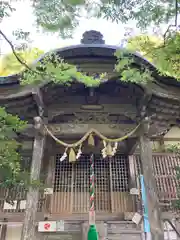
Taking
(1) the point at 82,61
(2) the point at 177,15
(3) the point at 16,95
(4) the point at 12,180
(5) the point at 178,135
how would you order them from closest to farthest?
(2) the point at 177,15 → (4) the point at 12,180 → (3) the point at 16,95 → (1) the point at 82,61 → (5) the point at 178,135

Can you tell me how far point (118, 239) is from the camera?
20.5ft

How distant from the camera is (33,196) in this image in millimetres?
5082

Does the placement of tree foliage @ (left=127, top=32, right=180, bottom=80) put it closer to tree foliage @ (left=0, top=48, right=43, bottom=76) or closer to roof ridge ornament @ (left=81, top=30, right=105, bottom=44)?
tree foliage @ (left=0, top=48, right=43, bottom=76)

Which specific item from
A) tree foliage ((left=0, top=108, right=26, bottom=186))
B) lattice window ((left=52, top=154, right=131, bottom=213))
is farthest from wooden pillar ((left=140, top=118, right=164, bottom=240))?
tree foliage ((left=0, top=108, right=26, bottom=186))

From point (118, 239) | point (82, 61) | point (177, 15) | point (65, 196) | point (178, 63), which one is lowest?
point (118, 239)

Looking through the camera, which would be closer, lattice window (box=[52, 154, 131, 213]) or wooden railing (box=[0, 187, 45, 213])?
wooden railing (box=[0, 187, 45, 213])

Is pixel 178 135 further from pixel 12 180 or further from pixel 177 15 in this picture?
pixel 12 180

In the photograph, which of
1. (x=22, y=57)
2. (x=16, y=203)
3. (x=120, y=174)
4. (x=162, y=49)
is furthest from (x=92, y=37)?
(x=16, y=203)

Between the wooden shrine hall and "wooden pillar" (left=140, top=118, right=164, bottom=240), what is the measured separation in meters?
0.02

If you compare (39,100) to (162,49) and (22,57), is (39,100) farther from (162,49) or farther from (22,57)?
(162,49)

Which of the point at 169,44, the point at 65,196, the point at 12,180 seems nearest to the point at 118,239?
the point at 65,196

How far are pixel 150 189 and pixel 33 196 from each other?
2.73 m

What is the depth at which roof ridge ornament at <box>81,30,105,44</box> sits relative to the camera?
677 centimetres

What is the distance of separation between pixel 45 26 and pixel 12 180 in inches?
103
